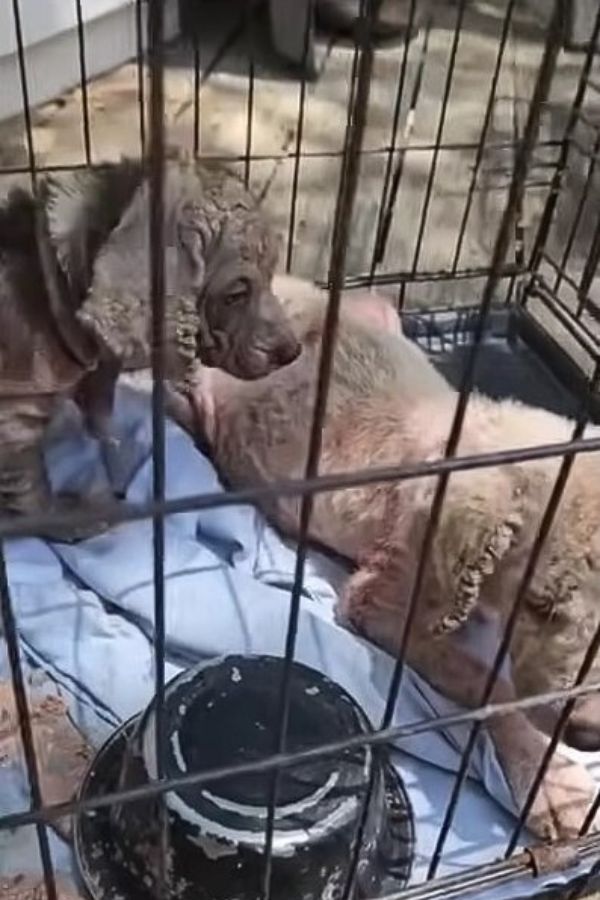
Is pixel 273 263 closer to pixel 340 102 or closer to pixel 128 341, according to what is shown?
pixel 128 341

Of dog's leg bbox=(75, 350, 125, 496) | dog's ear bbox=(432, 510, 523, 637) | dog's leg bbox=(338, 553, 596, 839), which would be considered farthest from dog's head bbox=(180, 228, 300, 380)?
dog's ear bbox=(432, 510, 523, 637)

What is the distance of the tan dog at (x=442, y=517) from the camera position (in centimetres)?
103

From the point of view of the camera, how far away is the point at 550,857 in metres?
0.97

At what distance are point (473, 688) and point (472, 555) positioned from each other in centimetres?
18

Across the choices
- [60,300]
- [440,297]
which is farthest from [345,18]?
[60,300]

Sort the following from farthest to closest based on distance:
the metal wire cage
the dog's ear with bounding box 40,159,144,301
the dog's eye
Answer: the dog's eye, the dog's ear with bounding box 40,159,144,301, the metal wire cage

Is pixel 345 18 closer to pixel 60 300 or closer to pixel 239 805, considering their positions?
pixel 60 300

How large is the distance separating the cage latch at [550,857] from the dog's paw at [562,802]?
6 cm

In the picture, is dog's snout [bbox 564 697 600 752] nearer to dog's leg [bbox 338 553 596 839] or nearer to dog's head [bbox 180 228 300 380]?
dog's leg [bbox 338 553 596 839]

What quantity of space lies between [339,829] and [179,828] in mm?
128

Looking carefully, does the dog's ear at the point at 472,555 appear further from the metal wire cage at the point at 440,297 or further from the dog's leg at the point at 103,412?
the dog's leg at the point at 103,412

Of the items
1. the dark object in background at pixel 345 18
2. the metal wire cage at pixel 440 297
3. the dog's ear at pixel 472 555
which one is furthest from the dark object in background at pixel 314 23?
the dog's ear at pixel 472 555

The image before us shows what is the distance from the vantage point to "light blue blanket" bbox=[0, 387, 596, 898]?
1110mm

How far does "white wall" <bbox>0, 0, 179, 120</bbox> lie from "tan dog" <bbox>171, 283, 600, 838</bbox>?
3.13 ft
